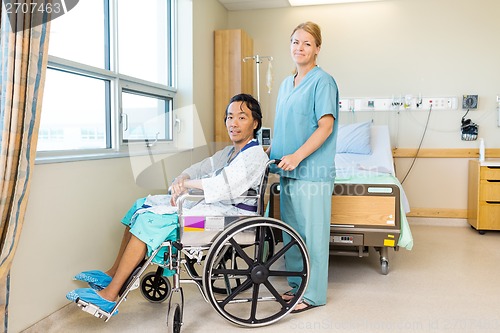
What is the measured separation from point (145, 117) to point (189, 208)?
1.40 m

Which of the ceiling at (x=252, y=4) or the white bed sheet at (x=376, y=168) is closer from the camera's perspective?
the white bed sheet at (x=376, y=168)

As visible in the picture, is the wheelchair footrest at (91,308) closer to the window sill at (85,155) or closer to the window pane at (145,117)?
the window sill at (85,155)

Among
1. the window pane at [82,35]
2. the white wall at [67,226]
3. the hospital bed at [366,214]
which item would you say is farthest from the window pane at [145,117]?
the hospital bed at [366,214]

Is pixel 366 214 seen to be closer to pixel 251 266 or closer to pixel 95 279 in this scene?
pixel 251 266

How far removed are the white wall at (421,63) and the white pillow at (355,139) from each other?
1.63 ft

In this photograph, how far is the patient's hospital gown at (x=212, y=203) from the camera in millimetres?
1876

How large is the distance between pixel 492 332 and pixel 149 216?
161 cm

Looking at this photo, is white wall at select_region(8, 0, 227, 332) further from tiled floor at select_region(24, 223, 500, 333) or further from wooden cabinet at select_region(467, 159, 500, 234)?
wooden cabinet at select_region(467, 159, 500, 234)

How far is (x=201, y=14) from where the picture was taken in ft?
12.7

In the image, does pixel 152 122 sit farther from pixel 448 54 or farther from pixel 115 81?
pixel 448 54

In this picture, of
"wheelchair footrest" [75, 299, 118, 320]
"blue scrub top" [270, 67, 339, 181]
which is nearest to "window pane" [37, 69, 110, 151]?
"wheelchair footrest" [75, 299, 118, 320]

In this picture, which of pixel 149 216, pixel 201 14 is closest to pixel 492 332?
pixel 149 216

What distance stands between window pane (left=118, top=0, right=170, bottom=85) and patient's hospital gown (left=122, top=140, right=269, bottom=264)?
124 centimetres

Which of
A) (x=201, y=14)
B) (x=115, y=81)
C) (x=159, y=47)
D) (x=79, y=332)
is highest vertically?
(x=201, y=14)
